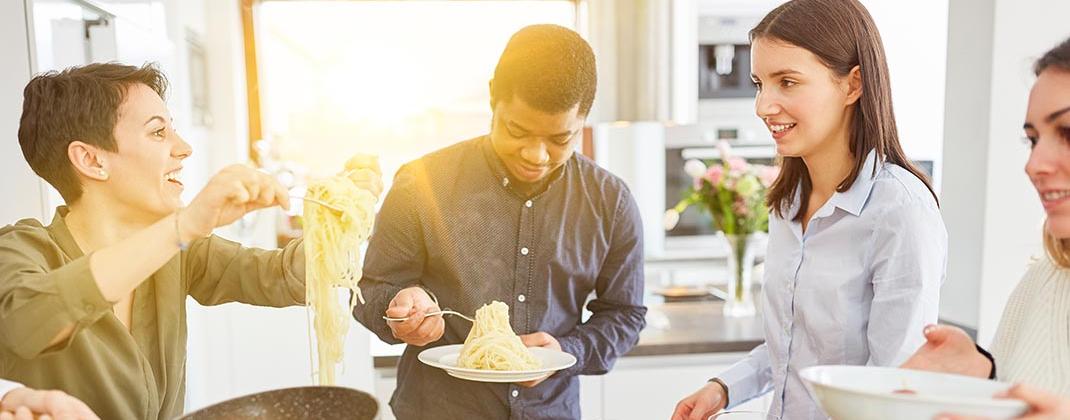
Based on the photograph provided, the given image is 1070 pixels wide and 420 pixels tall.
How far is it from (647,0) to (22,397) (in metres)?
4.46

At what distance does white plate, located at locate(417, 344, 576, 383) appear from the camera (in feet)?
5.16

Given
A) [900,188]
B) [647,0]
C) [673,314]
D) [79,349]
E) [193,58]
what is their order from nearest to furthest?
[79,349]
[900,188]
[673,314]
[193,58]
[647,0]

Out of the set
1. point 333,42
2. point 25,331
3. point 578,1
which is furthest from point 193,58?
point 25,331

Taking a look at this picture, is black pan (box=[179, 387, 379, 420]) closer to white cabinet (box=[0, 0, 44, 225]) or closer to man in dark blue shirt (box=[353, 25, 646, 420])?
man in dark blue shirt (box=[353, 25, 646, 420])

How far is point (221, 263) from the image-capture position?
64.9 inches

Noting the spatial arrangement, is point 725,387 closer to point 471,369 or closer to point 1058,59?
point 471,369

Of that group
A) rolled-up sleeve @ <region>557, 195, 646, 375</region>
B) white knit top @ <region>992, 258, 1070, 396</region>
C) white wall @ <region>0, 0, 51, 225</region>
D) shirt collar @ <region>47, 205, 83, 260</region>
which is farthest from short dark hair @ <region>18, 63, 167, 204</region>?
white knit top @ <region>992, 258, 1070, 396</region>

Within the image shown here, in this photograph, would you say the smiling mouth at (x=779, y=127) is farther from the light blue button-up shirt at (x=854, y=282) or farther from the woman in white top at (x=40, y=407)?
the woman in white top at (x=40, y=407)

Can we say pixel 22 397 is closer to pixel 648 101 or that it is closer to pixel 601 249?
pixel 601 249

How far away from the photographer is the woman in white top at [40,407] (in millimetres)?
1119

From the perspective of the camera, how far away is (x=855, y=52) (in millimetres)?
→ 1573

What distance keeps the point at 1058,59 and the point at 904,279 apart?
1.56 ft

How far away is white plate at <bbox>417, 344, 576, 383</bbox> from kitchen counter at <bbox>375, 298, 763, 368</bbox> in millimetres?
842

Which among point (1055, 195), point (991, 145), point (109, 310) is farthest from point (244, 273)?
point (991, 145)
